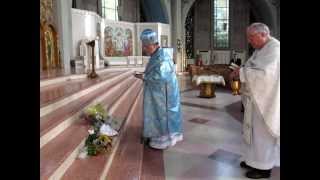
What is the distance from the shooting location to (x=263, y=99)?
350cm

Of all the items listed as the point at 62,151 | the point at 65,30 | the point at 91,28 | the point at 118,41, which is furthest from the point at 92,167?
the point at 118,41

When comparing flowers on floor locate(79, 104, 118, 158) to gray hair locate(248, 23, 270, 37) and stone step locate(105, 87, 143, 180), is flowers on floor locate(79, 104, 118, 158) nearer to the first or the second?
stone step locate(105, 87, 143, 180)

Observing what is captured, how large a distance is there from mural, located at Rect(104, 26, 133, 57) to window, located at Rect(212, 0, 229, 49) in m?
7.63

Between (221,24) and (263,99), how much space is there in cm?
1912

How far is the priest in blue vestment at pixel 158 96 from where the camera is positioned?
4328mm

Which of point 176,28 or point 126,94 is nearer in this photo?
point 126,94

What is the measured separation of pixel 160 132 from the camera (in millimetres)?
4355

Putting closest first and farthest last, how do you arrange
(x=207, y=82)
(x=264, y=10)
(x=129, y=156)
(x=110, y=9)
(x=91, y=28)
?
(x=129, y=156), (x=207, y=82), (x=91, y=28), (x=110, y=9), (x=264, y=10)

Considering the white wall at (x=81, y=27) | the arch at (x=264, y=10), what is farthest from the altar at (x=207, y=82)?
the arch at (x=264, y=10)

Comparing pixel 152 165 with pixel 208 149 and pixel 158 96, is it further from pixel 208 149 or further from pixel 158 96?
pixel 208 149

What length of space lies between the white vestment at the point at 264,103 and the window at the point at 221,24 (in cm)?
1864
